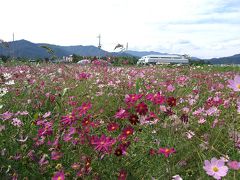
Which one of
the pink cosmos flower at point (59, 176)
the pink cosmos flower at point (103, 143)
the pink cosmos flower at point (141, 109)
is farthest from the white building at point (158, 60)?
the pink cosmos flower at point (59, 176)

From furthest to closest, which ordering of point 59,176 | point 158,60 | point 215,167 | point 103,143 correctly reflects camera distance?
point 158,60
point 103,143
point 59,176
point 215,167

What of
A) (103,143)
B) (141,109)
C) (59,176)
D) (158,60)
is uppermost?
(141,109)

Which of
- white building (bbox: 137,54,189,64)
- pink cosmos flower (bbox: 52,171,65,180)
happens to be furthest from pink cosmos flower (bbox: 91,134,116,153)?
white building (bbox: 137,54,189,64)

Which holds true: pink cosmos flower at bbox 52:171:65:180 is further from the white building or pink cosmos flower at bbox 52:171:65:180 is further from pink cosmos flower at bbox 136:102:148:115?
the white building

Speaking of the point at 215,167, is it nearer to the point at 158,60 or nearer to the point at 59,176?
the point at 59,176

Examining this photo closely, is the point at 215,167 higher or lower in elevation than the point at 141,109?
lower

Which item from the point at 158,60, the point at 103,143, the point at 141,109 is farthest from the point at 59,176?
the point at 158,60

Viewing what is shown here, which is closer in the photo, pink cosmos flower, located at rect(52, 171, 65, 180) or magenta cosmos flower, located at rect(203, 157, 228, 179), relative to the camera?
magenta cosmos flower, located at rect(203, 157, 228, 179)

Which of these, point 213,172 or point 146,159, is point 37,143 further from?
point 213,172

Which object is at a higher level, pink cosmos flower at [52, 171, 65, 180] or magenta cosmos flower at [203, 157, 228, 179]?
magenta cosmos flower at [203, 157, 228, 179]

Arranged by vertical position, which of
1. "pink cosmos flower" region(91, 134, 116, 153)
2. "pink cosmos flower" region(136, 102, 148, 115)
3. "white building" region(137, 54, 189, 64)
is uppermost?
"pink cosmos flower" region(136, 102, 148, 115)

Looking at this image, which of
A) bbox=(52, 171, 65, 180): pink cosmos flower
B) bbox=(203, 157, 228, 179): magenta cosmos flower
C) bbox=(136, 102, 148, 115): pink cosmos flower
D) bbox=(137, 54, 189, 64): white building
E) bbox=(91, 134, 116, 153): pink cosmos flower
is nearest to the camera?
bbox=(203, 157, 228, 179): magenta cosmos flower

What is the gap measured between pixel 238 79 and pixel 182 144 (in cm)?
83

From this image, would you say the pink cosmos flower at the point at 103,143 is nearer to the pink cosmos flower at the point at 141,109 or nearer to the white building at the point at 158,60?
the pink cosmos flower at the point at 141,109
